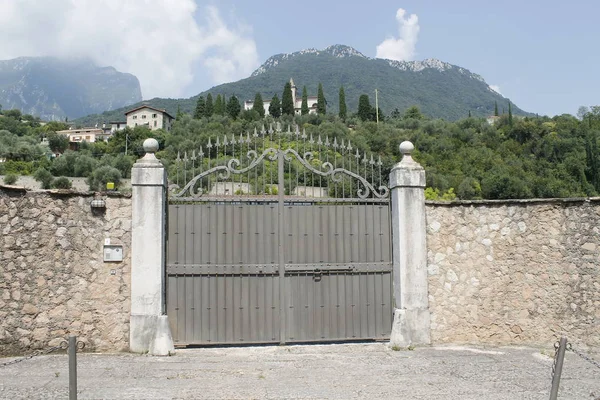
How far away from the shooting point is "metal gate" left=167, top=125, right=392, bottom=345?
295 inches

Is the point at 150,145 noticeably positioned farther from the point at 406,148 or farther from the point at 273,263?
the point at 406,148

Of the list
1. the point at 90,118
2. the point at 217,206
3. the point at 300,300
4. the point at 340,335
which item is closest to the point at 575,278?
the point at 340,335

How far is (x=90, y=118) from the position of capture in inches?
7151

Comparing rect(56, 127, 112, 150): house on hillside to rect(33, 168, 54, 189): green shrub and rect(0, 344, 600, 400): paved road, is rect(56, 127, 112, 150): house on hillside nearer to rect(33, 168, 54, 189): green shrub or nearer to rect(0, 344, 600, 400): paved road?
rect(33, 168, 54, 189): green shrub

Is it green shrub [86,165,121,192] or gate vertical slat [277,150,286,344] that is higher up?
green shrub [86,165,121,192]

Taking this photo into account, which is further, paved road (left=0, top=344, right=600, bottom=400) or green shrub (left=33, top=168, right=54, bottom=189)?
green shrub (left=33, top=168, right=54, bottom=189)

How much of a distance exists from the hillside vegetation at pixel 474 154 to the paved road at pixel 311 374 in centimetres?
2784

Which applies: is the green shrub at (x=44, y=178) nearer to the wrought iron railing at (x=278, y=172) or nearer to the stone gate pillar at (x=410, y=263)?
the wrought iron railing at (x=278, y=172)

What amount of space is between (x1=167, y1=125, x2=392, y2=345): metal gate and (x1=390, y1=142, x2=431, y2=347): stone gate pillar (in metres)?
0.24

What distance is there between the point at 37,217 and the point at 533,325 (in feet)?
24.2

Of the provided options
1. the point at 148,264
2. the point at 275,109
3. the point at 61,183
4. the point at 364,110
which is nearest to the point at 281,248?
the point at 148,264

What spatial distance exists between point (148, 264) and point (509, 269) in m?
5.36

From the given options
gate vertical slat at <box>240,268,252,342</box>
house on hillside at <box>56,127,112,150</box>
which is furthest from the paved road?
house on hillside at <box>56,127,112,150</box>

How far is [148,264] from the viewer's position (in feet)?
23.7
